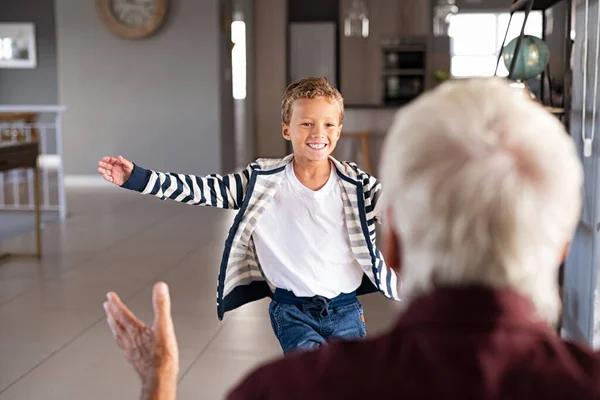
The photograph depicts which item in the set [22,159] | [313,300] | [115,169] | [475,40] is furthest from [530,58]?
[475,40]

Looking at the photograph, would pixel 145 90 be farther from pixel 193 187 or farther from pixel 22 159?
pixel 193 187

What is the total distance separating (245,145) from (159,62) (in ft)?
10.5

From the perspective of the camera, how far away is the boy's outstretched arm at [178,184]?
2033 mm

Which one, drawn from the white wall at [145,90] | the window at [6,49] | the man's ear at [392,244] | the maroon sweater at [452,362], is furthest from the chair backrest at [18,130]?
the maroon sweater at [452,362]

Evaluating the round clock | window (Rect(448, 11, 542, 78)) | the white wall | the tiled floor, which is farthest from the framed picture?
the tiled floor

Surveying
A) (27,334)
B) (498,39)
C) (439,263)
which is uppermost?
(498,39)

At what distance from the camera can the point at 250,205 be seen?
7.02 feet

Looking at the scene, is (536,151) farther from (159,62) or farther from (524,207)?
(159,62)

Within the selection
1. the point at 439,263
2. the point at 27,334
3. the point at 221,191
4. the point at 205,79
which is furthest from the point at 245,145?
Answer: the point at 439,263

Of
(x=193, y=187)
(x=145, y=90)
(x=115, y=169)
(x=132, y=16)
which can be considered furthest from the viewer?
(x=145, y=90)

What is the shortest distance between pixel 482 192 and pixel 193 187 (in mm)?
1494

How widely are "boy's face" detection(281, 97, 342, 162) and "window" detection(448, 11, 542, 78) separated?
32.8 ft

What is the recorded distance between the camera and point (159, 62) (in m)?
8.55

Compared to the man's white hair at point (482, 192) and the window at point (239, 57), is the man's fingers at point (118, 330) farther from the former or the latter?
the window at point (239, 57)
